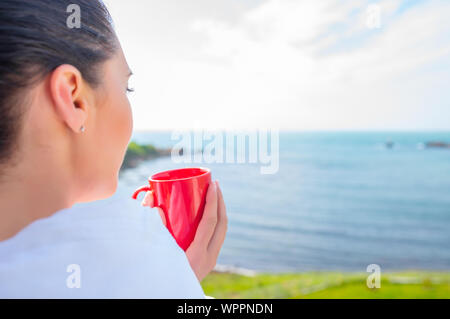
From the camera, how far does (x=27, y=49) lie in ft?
2.00

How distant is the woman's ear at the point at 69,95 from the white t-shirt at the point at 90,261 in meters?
→ 0.18

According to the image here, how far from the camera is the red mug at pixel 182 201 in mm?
927

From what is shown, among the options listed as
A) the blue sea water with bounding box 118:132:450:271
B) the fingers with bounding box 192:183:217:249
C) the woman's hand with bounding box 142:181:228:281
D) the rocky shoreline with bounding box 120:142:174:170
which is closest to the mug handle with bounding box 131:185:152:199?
the woman's hand with bounding box 142:181:228:281

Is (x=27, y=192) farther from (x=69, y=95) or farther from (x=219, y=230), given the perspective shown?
(x=219, y=230)

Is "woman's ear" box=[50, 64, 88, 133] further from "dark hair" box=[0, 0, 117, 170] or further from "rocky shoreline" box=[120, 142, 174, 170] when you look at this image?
"rocky shoreline" box=[120, 142, 174, 170]

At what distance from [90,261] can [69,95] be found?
326mm

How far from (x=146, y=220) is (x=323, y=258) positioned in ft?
74.2

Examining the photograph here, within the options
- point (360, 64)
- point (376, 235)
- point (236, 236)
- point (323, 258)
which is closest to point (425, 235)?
point (376, 235)

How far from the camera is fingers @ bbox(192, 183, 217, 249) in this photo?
0.97m

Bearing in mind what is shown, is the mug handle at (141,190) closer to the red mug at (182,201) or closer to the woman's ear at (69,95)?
the red mug at (182,201)

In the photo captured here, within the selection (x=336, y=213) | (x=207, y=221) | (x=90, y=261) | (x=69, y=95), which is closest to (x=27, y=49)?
(x=69, y=95)

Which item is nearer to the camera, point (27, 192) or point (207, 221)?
point (27, 192)

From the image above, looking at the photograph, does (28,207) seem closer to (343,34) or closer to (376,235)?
(376,235)
